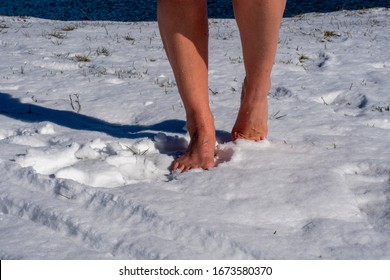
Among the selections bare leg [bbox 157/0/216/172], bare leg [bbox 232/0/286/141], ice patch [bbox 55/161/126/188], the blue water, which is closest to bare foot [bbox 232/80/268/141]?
bare leg [bbox 232/0/286/141]

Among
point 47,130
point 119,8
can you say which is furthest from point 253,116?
point 119,8

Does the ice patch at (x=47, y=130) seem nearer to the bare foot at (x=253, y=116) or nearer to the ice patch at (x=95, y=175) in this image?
the ice patch at (x=95, y=175)

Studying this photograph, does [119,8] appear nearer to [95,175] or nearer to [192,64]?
[192,64]

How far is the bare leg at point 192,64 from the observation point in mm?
2342

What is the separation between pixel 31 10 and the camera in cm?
1708

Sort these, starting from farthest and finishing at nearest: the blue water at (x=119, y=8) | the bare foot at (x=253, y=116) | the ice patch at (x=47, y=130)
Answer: the blue water at (x=119, y=8), the ice patch at (x=47, y=130), the bare foot at (x=253, y=116)

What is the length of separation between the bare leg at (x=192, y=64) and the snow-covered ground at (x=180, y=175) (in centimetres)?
10

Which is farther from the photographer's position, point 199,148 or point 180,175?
point 199,148

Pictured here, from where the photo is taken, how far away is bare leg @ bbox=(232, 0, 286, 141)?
2303 mm

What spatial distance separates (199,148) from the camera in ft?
7.72

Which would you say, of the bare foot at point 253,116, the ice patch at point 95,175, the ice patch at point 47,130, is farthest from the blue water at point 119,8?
the ice patch at point 95,175

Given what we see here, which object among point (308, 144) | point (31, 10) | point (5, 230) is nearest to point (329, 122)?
point (308, 144)

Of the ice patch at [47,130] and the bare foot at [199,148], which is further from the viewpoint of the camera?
the ice patch at [47,130]

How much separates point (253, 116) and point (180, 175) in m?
0.47
